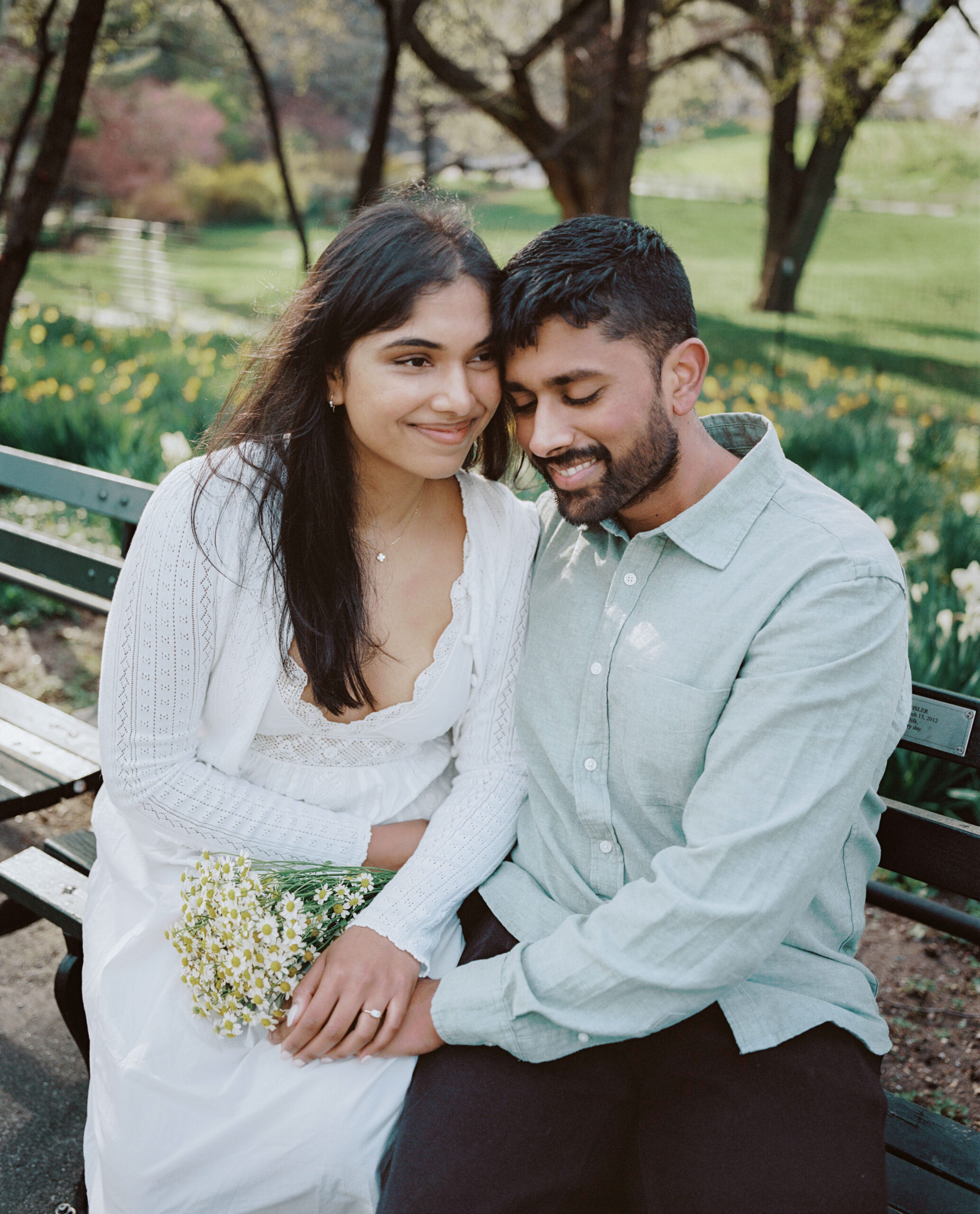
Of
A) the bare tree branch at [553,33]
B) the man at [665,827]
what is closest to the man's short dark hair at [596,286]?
the man at [665,827]

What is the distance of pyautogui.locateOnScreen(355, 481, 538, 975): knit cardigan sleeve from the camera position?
1896 millimetres

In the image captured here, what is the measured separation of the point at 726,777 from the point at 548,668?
450 millimetres

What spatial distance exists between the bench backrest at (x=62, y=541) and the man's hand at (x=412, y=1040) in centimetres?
170

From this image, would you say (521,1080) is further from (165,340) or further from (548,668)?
(165,340)

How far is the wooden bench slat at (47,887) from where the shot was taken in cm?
222

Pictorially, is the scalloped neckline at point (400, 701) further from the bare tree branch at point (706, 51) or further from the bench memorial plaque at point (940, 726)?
the bare tree branch at point (706, 51)

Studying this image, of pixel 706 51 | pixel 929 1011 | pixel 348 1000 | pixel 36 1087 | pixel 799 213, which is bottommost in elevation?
pixel 36 1087

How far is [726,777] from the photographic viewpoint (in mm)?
1601

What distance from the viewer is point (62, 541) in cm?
335

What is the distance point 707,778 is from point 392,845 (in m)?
0.69

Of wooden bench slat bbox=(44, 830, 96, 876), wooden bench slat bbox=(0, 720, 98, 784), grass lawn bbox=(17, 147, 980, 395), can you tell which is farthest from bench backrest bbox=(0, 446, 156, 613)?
grass lawn bbox=(17, 147, 980, 395)

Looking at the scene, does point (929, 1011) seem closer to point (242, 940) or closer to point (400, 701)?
point (400, 701)

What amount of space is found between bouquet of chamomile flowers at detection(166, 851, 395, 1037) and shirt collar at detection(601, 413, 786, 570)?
882mm

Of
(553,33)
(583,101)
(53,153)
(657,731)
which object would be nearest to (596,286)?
(657,731)
